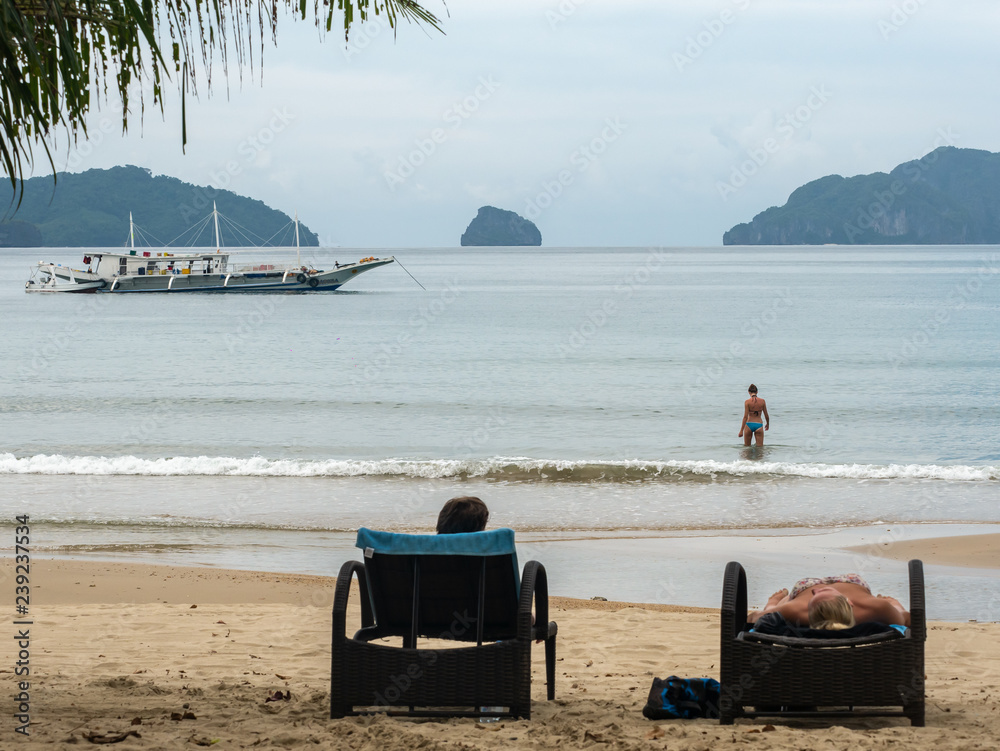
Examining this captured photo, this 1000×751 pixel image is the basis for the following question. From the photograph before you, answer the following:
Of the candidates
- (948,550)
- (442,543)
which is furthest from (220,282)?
(442,543)

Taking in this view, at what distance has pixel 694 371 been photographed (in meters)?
30.1

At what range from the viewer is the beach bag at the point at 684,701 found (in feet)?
13.0

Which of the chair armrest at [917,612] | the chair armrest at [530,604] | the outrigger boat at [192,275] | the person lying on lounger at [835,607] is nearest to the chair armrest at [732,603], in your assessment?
the person lying on lounger at [835,607]

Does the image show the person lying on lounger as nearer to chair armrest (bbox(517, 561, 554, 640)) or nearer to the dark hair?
chair armrest (bbox(517, 561, 554, 640))

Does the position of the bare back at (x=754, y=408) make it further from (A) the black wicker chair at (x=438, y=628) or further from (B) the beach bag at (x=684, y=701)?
(A) the black wicker chair at (x=438, y=628)

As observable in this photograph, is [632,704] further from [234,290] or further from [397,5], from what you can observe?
[234,290]

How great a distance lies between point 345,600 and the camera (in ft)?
12.5

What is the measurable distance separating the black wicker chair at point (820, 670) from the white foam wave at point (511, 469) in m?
10.6

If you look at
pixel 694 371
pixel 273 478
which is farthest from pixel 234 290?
pixel 273 478

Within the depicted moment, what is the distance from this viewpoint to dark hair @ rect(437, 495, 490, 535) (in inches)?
165

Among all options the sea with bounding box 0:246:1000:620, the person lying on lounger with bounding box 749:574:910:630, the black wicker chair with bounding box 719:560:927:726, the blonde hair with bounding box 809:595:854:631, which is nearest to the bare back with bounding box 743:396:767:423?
the sea with bounding box 0:246:1000:620

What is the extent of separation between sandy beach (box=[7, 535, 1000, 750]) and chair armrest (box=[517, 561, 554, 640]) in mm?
Result: 345

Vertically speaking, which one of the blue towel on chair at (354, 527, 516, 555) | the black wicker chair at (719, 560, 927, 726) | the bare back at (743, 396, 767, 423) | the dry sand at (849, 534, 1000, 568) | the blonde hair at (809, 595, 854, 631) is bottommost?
the dry sand at (849, 534, 1000, 568)

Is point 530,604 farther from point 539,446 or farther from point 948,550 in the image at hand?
point 539,446
